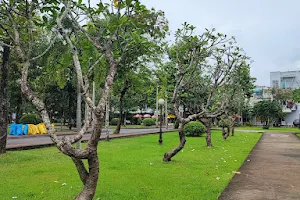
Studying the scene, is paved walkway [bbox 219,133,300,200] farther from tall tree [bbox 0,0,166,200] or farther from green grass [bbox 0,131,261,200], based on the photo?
tall tree [bbox 0,0,166,200]

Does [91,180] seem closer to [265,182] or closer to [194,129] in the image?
[265,182]

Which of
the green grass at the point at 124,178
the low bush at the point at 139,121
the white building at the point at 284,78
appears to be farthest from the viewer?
the white building at the point at 284,78

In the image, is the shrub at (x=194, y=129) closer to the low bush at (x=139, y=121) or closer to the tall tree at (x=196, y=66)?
the tall tree at (x=196, y=66)

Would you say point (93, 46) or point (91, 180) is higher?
point (93, 46)

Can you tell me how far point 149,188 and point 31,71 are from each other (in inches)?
868

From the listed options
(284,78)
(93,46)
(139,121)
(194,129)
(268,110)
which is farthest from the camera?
(284,78)

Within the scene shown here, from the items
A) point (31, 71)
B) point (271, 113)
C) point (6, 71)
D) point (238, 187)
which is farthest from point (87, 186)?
point (271, 113)

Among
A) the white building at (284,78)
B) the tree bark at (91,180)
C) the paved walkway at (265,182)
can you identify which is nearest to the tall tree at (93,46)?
the tree bark at (91,180)

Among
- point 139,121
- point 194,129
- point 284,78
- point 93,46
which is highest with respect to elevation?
point 284,78

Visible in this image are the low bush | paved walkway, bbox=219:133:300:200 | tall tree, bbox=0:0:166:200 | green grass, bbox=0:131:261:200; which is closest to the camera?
tall tree, bbox=0:0:166:200

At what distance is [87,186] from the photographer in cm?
492

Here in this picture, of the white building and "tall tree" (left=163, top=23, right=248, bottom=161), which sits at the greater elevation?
the white building

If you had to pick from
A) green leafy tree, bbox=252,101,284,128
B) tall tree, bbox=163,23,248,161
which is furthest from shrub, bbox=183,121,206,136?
green leafy tree, bbox=252,101,284,128

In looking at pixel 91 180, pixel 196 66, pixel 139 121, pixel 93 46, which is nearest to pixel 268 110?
pixel 139 121
